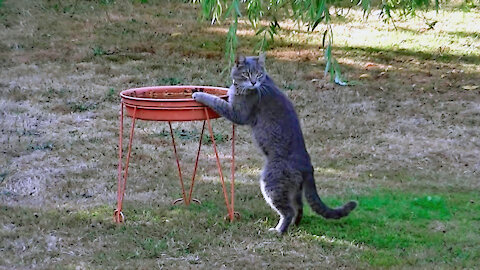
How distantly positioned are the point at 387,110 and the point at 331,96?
795 mm

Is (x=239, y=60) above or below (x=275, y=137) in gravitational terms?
above

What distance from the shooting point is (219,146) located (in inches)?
256

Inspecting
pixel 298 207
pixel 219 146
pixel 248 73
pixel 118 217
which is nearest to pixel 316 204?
pixel 298 207

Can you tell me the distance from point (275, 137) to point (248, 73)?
45 centimetres

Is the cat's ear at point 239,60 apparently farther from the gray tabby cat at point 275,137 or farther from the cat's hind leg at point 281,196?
the cat's hind leg at point 281,196

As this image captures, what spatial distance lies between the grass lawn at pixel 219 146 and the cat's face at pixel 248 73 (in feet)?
2.95

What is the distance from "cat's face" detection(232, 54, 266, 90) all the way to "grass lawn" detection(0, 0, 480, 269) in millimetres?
899

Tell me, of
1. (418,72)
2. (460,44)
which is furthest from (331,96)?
(460,44)

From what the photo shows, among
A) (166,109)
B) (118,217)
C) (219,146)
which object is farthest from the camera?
(219,146)

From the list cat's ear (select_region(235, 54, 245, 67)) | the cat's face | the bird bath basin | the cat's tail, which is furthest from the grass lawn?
cat's ear (select_region(235, 54, 245, 67))

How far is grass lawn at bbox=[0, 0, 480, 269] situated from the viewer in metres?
3.93

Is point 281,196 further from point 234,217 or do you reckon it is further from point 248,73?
point 248,73

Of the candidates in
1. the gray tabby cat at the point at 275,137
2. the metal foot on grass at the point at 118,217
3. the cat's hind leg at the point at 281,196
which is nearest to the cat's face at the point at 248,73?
the gray tabby cat at the point at 275,137

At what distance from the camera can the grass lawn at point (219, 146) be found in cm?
393
